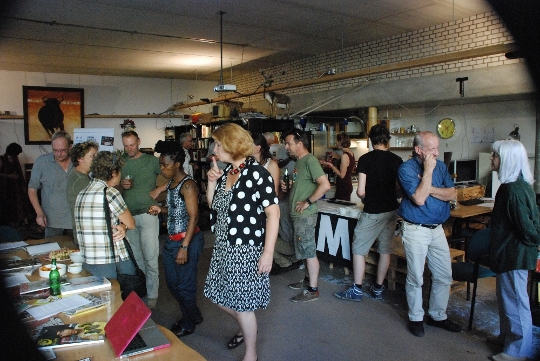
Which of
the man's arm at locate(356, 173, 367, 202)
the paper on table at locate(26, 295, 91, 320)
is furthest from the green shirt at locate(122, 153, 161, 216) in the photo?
the man's arm at locate(356, 173, 367, 202)

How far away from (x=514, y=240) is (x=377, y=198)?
4.59ft

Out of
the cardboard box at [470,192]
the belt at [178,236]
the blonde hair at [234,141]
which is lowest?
the belt at [178,236]

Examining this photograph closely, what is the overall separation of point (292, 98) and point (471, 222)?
544 centimetres

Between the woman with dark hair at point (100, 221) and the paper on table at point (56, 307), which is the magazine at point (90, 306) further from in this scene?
the woman with dark hair at point (100, 221)

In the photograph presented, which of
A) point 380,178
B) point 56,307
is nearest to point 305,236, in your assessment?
point 380,178

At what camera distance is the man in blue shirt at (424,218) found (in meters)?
3.08

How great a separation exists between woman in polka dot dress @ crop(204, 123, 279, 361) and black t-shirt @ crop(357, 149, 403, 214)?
63.8 inches

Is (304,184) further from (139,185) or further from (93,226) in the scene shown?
(93,226)

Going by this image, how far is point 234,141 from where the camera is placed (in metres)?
2.52

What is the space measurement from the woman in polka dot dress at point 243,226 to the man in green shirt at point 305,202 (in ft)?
4.50

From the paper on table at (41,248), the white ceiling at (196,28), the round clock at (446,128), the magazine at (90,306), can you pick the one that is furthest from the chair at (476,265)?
the round clock at (446,128)

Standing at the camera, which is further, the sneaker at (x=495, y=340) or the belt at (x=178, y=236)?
the belt at (x=178, y=236)

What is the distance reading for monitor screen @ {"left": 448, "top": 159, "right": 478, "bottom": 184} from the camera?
632cm

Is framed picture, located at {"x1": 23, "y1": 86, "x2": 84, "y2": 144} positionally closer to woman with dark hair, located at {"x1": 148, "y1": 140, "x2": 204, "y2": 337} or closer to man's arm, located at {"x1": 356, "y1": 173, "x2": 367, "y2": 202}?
woman with dark hair, located at {"x1": 148, "y1": 140, "x2": 204, "y2": 337}
